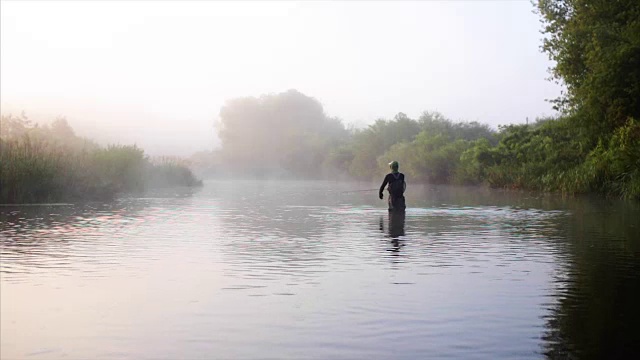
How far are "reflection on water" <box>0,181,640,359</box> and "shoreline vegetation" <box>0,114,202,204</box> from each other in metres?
10.1

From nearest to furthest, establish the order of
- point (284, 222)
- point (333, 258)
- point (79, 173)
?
1. point (333, 258)
2. point (284, 222)
3. point (79, 173)

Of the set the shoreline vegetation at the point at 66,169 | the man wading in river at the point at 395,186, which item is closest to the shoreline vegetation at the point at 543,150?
the shoreline vegetation at the point at 66,169

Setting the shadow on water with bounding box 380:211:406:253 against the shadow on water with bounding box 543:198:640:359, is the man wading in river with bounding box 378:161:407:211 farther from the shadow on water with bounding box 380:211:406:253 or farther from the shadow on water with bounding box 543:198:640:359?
the shadow on water with bounding box 543:198:640:359

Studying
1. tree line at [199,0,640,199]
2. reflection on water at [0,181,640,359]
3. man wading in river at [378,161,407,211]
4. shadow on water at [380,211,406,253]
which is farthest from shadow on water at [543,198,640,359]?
tree line at [199,0,640,199]

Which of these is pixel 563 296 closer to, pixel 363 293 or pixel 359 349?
pixel 363 293

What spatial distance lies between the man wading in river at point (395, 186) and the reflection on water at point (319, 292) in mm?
4202

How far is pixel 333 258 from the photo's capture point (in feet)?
45.6

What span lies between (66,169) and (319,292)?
2579 cm

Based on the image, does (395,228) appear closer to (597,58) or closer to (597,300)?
(597,300)

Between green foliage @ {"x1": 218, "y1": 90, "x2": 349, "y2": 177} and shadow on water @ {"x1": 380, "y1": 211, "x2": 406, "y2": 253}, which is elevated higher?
green foliage @ {"x1": 218, "y1": 90, "x2": 349, "y2": 177}

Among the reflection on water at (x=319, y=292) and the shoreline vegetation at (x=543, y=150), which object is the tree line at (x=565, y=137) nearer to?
the shoreline vegetation at (x=543, y=150)

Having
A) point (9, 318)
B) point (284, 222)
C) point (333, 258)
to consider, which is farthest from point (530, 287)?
point (284, 222)

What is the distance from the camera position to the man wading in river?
24.4m

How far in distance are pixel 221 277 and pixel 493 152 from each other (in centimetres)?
5187
